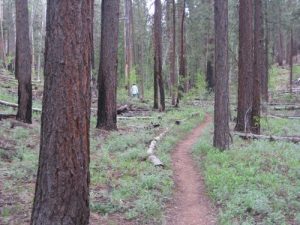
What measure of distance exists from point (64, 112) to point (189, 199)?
12.8 ft

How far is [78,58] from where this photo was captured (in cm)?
512

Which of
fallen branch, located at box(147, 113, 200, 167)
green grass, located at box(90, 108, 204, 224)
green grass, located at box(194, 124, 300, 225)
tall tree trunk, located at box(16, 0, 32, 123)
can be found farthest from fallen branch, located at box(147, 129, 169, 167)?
tall tree trunk, located at box(16, 0, 32, 123)

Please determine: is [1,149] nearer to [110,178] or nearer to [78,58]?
[110,178]

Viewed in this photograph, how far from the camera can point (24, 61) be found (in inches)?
541

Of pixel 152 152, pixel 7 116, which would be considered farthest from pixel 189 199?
pixel 7 116

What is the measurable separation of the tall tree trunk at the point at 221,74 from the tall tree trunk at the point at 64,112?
683cm

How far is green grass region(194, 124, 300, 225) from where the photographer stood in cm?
705

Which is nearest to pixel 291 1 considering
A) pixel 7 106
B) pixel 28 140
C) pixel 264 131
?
pixel 264 131

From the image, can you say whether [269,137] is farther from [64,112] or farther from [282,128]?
[64,112]

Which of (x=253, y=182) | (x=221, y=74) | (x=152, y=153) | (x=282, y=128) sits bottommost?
(x=253, y=182)

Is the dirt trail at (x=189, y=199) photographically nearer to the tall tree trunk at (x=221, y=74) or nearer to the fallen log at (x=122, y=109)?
the tall tree trunk at (x=221, y=74)

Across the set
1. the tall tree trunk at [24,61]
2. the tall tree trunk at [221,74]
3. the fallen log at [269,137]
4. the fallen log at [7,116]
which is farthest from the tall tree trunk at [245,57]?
the fallen log at [7,116]

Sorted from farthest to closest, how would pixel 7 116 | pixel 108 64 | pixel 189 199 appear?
1. pixel 108 64
2. pixel 7 116
3. pixel 189 199

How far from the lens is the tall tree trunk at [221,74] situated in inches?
451
